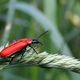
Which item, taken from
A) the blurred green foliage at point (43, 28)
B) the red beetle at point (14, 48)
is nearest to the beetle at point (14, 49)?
the red beetle at point (14, 48)

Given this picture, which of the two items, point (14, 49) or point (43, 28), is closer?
point (14, 49)

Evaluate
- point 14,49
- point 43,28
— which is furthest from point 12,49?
point 43,28

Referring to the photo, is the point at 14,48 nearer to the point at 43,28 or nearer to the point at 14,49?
the point at 14,49

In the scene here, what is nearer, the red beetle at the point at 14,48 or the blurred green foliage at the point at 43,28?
the red beetle at the point at 14,48

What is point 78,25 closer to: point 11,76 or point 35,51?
point 11,76

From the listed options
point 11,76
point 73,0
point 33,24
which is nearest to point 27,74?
point 11,76

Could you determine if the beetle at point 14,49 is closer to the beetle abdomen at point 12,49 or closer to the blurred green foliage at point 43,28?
the beetle abdomen at point 12,49

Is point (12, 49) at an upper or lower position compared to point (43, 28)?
lower

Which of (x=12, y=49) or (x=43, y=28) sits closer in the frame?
(x=12, y=49)

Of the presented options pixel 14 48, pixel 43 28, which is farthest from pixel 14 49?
pixel 43 28
